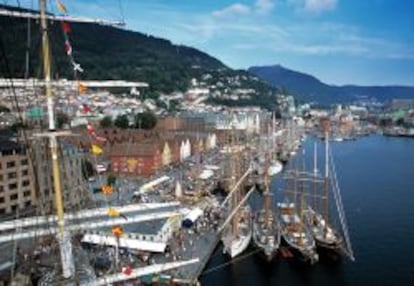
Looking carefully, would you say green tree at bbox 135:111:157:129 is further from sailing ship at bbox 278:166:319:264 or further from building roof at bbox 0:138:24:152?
sailing ship at bbox 278:166:319:264

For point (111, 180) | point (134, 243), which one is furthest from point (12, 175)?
point (134, 243)

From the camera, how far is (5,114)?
5869 centimetres

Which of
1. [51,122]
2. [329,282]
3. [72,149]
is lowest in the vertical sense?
[329,282]

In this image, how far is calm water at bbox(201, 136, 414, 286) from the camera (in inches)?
907

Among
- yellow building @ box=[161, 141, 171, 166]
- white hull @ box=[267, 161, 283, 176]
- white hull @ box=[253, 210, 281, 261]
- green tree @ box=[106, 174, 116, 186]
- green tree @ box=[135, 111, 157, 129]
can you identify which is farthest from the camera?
green tree @ box=[135, 111, 157, 129]

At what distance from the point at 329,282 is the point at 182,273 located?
7631 mm

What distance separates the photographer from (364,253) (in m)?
26.7

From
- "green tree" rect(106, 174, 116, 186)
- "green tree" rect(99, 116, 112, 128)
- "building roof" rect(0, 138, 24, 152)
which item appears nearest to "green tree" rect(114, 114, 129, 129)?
"green tree" rect(99, 116, 112, 128)

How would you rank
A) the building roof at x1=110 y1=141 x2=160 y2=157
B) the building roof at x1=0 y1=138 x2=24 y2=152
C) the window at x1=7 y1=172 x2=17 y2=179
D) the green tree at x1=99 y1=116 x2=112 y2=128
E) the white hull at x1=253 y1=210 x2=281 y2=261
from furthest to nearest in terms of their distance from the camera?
the green tree at x1=99 y1=116 x2=112 y2=128, the building roof at x1=110 y1=141 x2=160 y2=157, the building roof at x1=0 y1=138 x2=24 y2=152, the window at x1=7 y1=172 x2=17 y2=179, the white hull at x1=253 y1=210 x2=281 y2=261

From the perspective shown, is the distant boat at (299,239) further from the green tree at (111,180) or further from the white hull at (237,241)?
the green tree at (111,180)

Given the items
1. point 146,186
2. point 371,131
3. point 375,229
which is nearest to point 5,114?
point 146,186

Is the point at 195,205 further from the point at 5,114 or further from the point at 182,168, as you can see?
Result: the point at 5,114

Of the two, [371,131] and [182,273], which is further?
[371,131]

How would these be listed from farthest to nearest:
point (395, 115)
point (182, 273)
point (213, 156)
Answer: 1. point (395, 115)
2. point (213, 156)
3. point (182, 273)
